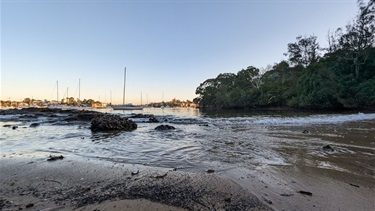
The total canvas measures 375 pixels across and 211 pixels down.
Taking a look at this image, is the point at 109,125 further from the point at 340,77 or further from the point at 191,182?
the point at 340,77

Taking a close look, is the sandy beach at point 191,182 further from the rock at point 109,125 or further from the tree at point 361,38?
the tree at point 361,38

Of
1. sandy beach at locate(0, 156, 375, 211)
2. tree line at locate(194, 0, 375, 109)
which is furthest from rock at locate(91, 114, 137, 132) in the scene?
tree line at locate(194, 0, 375, 109)

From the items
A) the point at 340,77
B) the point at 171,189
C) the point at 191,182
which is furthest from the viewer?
the point at 340,77

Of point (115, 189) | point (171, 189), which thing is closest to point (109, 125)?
point (115, 189)

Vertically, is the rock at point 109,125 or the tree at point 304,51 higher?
the tree at point 304,51

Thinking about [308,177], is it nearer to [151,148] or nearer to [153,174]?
[153,174]

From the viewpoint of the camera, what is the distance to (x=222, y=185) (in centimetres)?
314

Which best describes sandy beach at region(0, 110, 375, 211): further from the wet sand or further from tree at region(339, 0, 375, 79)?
tree at region(339, 0, 375, 79)

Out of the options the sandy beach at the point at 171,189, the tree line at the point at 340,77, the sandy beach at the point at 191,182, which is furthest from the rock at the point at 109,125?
the tree line at the point at 340,77

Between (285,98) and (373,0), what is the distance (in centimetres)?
2129

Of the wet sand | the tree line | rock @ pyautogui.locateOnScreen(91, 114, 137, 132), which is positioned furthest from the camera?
the tree line

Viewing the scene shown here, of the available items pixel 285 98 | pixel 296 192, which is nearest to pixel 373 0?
pixel 285 98

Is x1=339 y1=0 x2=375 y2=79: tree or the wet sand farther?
x1=339 y1=0 x2=375 y2=79: tree

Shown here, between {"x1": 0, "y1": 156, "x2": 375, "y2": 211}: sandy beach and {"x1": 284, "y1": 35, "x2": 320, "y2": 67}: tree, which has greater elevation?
{"x1": 284, "y1": 35, "x2": 320, "y2": 67}: tree
